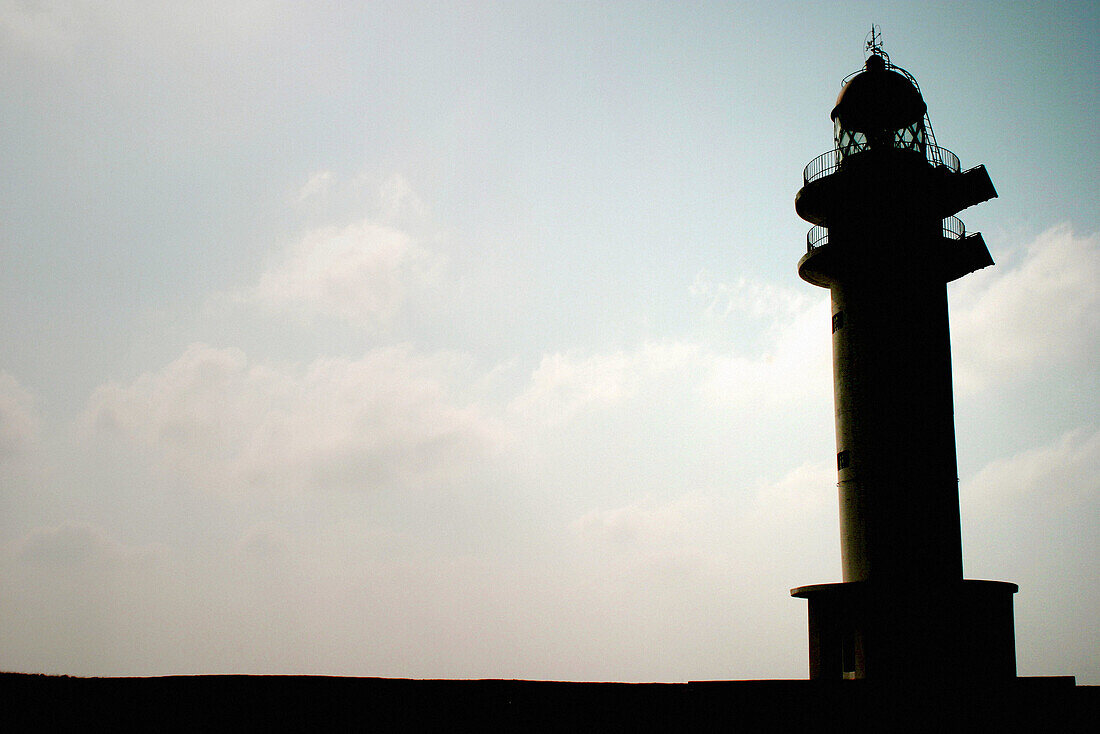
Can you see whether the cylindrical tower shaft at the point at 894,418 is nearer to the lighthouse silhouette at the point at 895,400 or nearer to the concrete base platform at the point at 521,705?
the lighthouse silhouette at the point at 895,400

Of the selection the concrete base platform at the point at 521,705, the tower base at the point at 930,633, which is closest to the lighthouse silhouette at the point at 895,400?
the tower base at the point at 930,633

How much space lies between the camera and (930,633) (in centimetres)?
2359

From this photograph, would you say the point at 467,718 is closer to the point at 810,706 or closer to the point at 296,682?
the point at 296,682

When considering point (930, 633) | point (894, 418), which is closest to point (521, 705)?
point (930, 633)

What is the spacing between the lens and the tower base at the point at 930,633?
76.7 feet

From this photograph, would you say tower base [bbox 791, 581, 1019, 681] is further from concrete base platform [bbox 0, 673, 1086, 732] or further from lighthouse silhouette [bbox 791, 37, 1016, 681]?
concrete base platform [bbox 0, 673, 1086, 732]

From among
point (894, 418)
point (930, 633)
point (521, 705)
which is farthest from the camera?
point (894, 418)

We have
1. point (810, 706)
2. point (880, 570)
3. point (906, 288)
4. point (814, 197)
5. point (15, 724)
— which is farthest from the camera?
point (814, 197)

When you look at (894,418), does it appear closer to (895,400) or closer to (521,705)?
(895,400)

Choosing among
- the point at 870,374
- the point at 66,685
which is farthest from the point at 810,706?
the point at 870,374

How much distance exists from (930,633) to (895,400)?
6.54 metres

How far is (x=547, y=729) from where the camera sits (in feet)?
41.6

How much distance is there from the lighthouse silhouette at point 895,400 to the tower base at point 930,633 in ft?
0.12

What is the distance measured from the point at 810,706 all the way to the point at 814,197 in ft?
65.6
